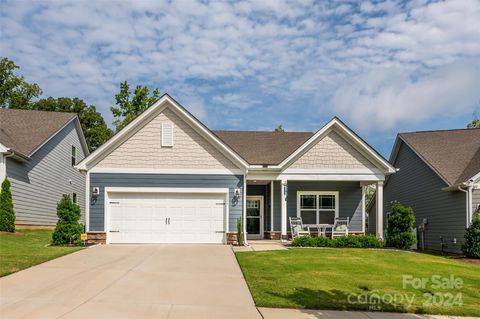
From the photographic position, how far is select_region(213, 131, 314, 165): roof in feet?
70.5

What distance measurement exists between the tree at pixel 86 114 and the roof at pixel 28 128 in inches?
760

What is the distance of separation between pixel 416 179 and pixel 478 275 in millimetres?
11418

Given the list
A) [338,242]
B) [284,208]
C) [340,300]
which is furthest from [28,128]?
[340,300]

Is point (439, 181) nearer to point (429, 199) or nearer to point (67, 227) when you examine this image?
point (429, 199)

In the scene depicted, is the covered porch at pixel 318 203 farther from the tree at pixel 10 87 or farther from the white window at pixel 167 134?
the tree at pixel 10 87

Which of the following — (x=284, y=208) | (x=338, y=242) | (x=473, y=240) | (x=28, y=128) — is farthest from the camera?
(x=28, y=128)

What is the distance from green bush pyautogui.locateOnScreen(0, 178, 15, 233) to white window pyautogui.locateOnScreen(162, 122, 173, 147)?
702 cm

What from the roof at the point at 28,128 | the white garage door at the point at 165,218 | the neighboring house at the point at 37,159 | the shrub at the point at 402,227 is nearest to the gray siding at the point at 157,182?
the white garage door at the point at 165,218

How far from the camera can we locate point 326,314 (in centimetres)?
826

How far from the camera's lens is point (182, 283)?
34.0ft

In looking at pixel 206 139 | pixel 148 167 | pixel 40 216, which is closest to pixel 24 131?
pixel 40 216

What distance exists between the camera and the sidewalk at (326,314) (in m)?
8.02

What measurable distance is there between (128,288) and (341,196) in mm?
13963

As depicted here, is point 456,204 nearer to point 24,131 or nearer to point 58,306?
point 58,306
